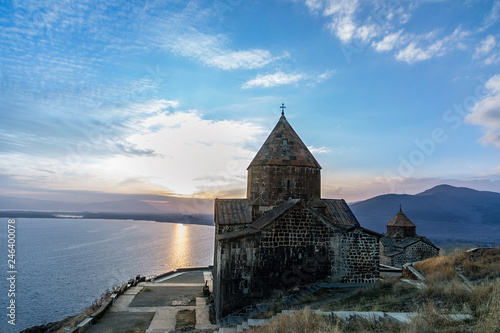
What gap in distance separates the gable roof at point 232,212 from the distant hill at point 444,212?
11958 centimetres

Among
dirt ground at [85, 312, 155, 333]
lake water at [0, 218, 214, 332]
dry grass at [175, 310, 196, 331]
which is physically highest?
dry grass at [175, 310, 196, 331]

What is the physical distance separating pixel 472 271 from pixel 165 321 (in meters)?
11.9

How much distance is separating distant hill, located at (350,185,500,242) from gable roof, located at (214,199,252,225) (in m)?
120

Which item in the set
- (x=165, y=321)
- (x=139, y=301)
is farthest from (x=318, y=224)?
(x=139, y=301)

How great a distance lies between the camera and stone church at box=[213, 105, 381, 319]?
1178 cm

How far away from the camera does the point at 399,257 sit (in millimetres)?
27828

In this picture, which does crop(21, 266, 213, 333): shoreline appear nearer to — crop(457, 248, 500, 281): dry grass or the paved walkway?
the paved walkway

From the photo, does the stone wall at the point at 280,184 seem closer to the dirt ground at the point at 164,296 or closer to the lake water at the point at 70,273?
the dirt ground at the point at 164,296

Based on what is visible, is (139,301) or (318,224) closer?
(318,224)

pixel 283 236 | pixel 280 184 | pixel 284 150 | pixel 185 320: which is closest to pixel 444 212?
pixel 284 150

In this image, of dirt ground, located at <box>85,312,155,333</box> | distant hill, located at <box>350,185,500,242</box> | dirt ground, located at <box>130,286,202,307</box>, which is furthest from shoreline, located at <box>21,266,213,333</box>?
distant hill, located at <box>350,185,500,242</box>

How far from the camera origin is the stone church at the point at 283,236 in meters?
11.8

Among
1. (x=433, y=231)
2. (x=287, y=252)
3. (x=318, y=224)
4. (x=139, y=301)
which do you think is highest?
(x=318, y=224)

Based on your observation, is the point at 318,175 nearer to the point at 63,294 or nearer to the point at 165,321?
the point at 165,321
